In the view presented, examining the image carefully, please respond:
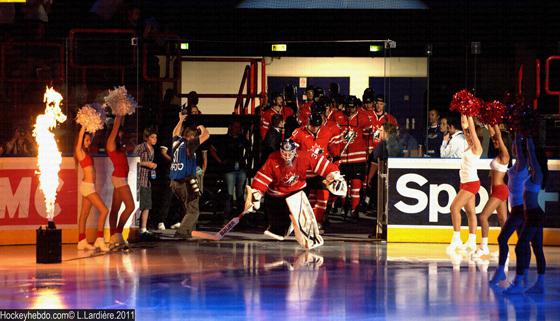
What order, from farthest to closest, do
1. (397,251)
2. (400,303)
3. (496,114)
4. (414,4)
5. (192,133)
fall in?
(414,4) < (192,133) < (397,251) < (496,114) < (400,303)

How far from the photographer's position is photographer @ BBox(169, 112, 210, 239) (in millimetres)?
17188

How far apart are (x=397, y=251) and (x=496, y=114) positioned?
322 centimetres

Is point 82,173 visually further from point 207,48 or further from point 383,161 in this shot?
point 207,48

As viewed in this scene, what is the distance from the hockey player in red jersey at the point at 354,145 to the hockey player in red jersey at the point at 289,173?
11.1 feet

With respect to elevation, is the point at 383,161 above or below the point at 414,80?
below

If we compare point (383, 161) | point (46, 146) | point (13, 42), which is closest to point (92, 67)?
point (13, 42)

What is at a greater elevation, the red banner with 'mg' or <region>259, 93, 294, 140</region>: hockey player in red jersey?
<region>259, 93, 294, 140</region>: hockey player in red jersey

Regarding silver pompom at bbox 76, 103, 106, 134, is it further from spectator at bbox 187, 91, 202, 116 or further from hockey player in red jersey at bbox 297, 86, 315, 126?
hockey player in red jersey at bbox 297, 86, 315, 126

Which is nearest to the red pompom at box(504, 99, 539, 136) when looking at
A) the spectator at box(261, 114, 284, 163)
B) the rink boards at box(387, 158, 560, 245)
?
the rink boards at box(387, 158, 560, 245)

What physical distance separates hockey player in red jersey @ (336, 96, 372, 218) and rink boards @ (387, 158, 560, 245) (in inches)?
82.9

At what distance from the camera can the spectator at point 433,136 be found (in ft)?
57.6

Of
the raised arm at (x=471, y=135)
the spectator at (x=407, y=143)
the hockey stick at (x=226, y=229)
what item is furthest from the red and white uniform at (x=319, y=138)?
the raised arm at (x=471, y=135)

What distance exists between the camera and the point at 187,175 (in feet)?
57.0

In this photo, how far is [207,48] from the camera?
80.3 ft
